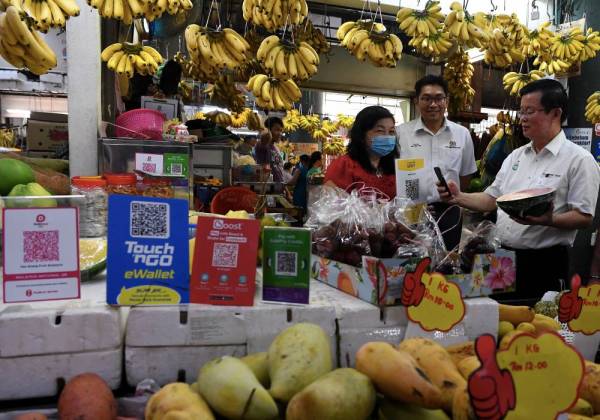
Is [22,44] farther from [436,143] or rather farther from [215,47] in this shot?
[436,143]

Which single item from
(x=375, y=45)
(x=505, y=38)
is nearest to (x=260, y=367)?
(x=375, y=45)

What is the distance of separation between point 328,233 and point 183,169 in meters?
1.86

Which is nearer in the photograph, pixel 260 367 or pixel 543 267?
pixel 260 367

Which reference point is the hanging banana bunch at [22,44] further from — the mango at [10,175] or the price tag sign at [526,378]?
the price tag sign at [526,378]

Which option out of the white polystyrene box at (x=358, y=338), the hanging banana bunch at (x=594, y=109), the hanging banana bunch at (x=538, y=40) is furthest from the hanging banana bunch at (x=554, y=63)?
the white polystyrene box at (x=358, y=338)

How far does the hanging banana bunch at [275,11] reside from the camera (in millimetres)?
2701

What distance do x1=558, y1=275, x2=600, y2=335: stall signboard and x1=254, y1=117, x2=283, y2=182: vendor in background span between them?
6323mm

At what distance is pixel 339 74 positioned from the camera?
822 cm

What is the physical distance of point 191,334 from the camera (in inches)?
43.4

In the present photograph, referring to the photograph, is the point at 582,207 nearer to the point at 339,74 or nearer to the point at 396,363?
the point at 396,363

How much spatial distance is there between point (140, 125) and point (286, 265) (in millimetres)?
2722

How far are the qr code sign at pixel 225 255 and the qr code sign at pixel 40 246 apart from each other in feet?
1.22

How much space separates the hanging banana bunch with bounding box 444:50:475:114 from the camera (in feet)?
18.4

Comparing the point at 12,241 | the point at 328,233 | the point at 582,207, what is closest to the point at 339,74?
the point at 582,207
